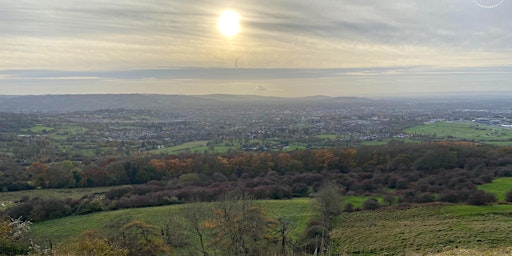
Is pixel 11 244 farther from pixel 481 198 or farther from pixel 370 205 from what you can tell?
pixel 481 198

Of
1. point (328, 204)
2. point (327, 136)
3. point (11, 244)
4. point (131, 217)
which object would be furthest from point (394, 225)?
point (327, 136)

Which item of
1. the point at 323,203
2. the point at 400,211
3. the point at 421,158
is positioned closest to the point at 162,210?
the point at 323,203

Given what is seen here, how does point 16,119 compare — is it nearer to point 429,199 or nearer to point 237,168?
point 237,168

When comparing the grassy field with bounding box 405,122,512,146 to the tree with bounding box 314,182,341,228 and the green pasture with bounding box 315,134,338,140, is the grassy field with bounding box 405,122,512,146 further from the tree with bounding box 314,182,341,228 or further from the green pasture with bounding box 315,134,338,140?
the tree with bounding box 314,182,341,228

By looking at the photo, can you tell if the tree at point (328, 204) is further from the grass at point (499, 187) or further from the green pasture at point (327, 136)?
the green pasture at point (327, 136)

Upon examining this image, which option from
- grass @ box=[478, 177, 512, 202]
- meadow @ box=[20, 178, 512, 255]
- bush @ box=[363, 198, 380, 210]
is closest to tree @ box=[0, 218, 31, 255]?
meadow @ box=[20, 178, 512, 255]

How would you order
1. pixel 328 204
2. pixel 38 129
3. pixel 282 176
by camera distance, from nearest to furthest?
1. pixel 328 204
2. pixel 282 176
3. pixel 38 129

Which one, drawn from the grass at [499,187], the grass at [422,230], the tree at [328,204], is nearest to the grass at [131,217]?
the tree at [328,204]

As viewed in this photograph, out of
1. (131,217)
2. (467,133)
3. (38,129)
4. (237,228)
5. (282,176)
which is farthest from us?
(38,129)
